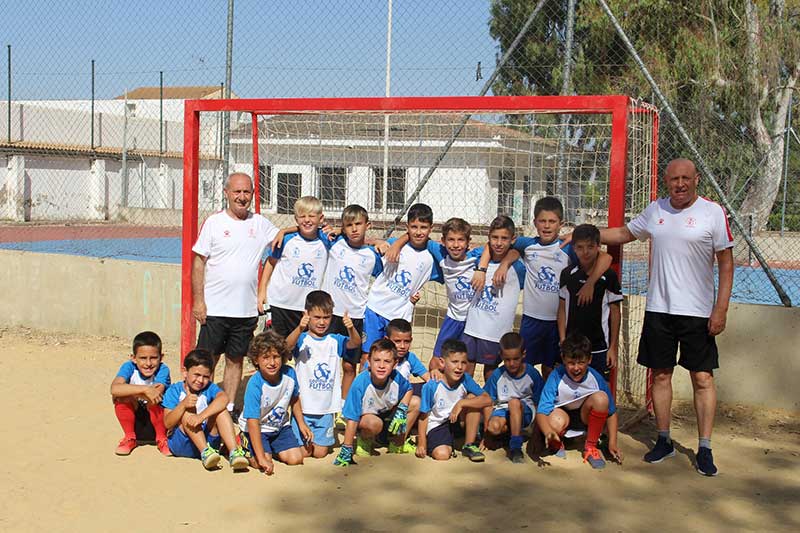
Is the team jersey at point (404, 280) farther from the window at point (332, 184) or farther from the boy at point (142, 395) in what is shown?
the window at point (332, 184)

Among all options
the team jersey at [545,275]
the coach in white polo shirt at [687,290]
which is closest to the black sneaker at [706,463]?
the coach in white polo shirt at [687,290]

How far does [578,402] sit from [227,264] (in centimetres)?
243

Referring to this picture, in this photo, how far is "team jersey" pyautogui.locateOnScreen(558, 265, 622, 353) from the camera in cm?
519

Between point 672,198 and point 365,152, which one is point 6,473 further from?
point 365,152

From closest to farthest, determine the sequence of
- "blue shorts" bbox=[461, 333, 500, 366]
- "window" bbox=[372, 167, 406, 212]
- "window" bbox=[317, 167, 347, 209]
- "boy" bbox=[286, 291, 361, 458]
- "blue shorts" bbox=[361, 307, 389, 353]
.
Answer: "boy" bbox=[286, 291, 361, 458]
"blue shorts" bbox=[461, 333, 500, 366]
"blue shorts" bbox=[361, 307, 389, 353]
"window" bbox=[317, 167, 347, 209]
"window" bbox=[372, 167, 406, 212]

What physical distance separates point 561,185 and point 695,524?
4084 mm

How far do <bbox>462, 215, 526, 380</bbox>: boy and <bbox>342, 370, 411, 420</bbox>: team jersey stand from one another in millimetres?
573

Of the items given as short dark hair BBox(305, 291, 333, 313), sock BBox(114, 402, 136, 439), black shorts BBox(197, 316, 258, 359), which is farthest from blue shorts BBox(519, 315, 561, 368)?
sock BBox(114, 402, 136, 439)

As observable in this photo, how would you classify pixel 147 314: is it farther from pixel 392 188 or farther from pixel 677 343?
pixel 677 343

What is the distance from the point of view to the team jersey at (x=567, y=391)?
16.7 ft

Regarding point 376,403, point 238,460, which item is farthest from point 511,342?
point 238,460

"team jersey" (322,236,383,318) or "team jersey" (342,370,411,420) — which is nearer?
"team jersey" (342,370,411,420)

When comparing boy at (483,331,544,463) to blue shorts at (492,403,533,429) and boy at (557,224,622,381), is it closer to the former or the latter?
blue shorts at (492,403,533,429)

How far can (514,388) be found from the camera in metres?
5.29
